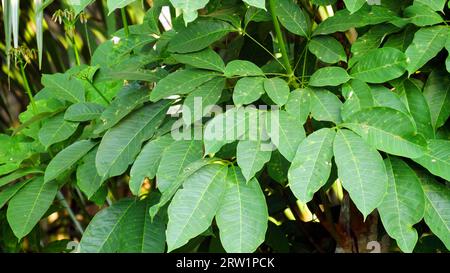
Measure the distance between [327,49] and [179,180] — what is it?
34cm

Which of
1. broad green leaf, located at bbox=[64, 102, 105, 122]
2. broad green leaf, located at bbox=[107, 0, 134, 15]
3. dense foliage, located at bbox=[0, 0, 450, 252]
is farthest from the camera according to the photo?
broad green leaf, located at bbox=[64, 102, 105, 122]

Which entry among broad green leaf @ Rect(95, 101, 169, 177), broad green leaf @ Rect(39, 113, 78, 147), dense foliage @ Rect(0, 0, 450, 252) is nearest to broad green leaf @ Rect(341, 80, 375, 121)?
dense foliage @ Rect(0, 0, 450, 252)

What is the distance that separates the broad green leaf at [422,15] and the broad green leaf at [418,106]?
0.32 feet

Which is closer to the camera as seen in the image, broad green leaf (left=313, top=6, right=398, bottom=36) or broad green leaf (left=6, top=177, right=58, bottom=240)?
broad green leaf (left=313, top=6, right=398, bottom=36)

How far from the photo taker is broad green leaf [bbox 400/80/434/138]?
1.01 metres

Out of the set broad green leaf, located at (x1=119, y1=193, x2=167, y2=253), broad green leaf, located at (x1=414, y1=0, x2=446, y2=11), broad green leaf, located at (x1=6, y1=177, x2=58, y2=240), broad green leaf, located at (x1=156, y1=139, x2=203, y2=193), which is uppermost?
broad green leaf, located at (x1=414, y1=0, x2=446, y2=11)

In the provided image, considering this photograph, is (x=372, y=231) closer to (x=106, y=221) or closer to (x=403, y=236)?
(x=403, y=236)

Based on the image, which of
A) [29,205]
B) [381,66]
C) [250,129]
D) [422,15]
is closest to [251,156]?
[250,129]

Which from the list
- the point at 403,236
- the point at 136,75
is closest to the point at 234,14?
the point at 136,75

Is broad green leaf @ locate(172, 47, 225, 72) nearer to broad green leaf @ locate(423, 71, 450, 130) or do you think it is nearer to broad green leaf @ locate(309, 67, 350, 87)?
broad green leaf @ locate(309, 67, 350, 87)
